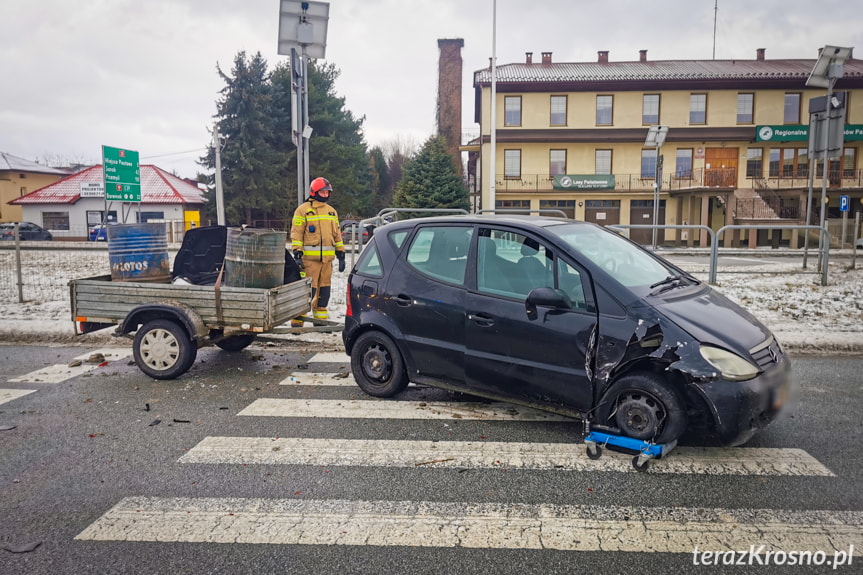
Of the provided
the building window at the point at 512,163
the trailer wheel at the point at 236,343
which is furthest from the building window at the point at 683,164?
the trailer wheel at the point at 236,343

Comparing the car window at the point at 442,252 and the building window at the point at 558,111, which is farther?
the building window at the point at 558,111

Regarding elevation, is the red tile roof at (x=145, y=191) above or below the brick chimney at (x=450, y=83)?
below

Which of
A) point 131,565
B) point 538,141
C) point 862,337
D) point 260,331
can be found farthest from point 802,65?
point 131,565

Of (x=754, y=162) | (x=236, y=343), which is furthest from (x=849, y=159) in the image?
(x=236, y=343)

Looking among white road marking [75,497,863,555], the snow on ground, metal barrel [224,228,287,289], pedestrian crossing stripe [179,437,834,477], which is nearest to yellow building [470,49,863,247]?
the snow on ground

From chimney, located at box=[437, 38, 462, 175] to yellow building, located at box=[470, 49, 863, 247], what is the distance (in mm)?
Answer: 8291

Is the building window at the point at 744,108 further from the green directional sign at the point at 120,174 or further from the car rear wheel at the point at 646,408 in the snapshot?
the car rear wheel at the point at 646,408

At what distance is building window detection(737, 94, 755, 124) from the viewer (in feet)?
130

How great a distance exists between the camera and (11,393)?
240 inches

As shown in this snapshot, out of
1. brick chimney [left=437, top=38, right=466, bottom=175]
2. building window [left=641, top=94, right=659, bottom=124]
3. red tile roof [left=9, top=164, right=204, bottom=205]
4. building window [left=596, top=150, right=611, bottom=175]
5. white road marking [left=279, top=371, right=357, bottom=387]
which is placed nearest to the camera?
white road marking [left=279, top=371, right=357, bottom=387]

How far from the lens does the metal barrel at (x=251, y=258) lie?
6.57 meters

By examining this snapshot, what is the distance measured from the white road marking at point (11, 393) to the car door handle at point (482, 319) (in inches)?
177

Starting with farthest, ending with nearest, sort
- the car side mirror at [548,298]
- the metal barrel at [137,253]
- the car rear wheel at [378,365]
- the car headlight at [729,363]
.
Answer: the metal barrel at [137,253], the car rear wheel at [378,365], the car side mirror at [548,298], the car headlight at [729,363]

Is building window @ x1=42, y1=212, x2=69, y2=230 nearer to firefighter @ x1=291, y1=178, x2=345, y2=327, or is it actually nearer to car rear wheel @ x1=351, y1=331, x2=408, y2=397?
firefighter @ x1=291, y1=178, x2=345, y2=327
